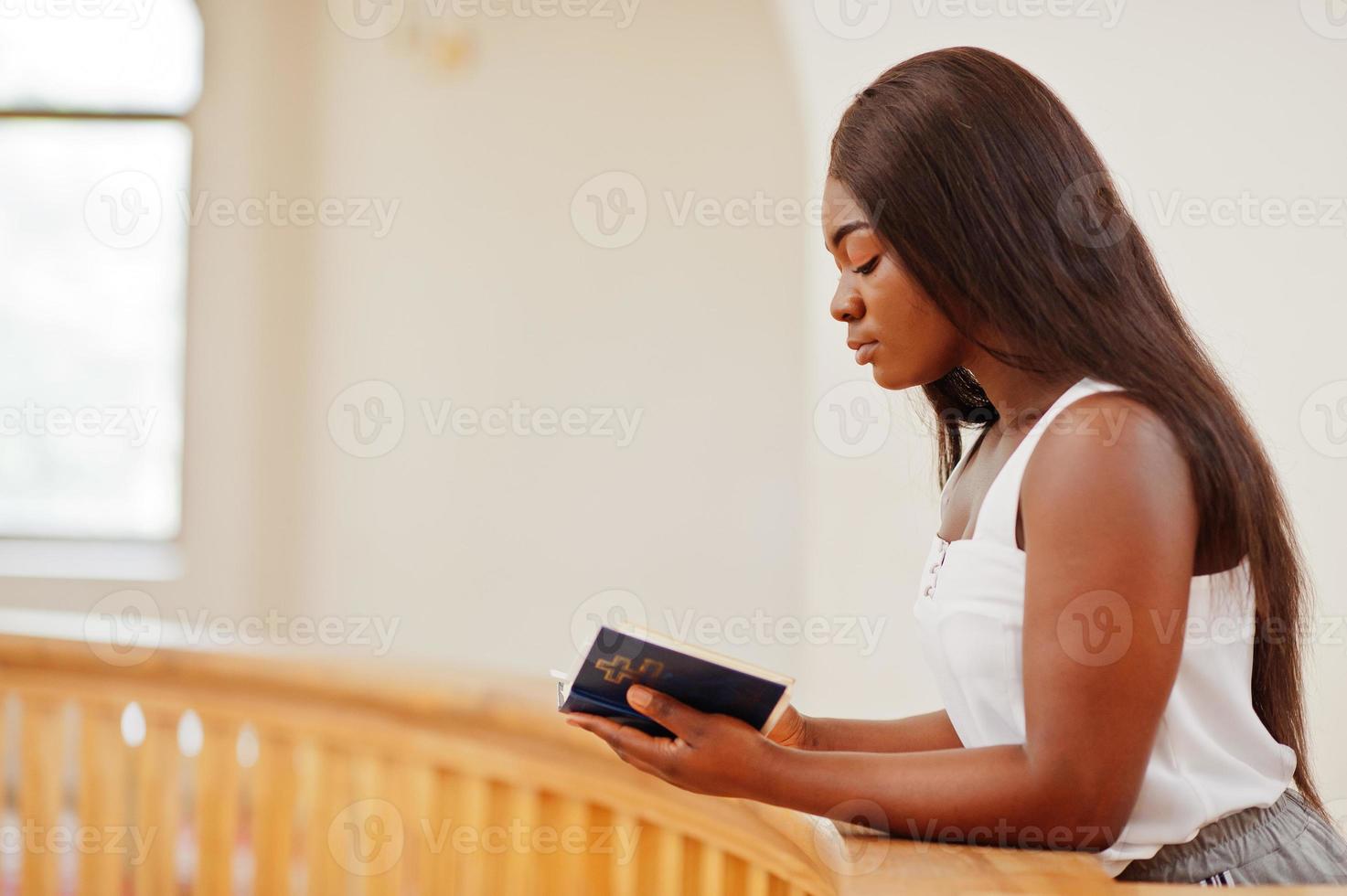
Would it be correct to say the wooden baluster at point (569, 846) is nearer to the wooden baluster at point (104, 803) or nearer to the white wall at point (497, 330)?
the wooden baluster at point (104, 803)

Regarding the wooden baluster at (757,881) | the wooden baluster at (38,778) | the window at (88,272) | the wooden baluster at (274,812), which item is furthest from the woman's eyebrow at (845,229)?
the window at (88,272)

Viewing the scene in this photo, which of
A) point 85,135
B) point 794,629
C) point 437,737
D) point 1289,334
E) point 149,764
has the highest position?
point 85,135

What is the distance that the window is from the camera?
16.1 feet

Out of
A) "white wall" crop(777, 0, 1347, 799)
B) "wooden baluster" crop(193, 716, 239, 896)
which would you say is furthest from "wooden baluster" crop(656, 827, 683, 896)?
"white wall" crop(777, 0, 1347, 799)

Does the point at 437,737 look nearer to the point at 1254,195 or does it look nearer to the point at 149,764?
the point at 149,764

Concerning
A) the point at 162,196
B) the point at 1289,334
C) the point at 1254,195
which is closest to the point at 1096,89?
the point at 1254,195

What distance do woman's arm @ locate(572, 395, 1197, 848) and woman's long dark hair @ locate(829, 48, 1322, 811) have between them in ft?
0.31

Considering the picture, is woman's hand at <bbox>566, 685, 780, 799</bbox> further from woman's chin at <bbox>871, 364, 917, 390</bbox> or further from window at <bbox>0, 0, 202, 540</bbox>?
window at <bbox>0, 0, 202, 540</bbox>

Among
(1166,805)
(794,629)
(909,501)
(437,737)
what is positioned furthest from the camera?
(794,629)

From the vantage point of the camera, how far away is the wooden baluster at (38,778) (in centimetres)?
207

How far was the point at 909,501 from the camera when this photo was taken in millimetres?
3738

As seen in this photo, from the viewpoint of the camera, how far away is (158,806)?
2.02 meters

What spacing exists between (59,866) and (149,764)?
11.6 inches

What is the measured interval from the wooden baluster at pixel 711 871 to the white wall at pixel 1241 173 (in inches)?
81.4
